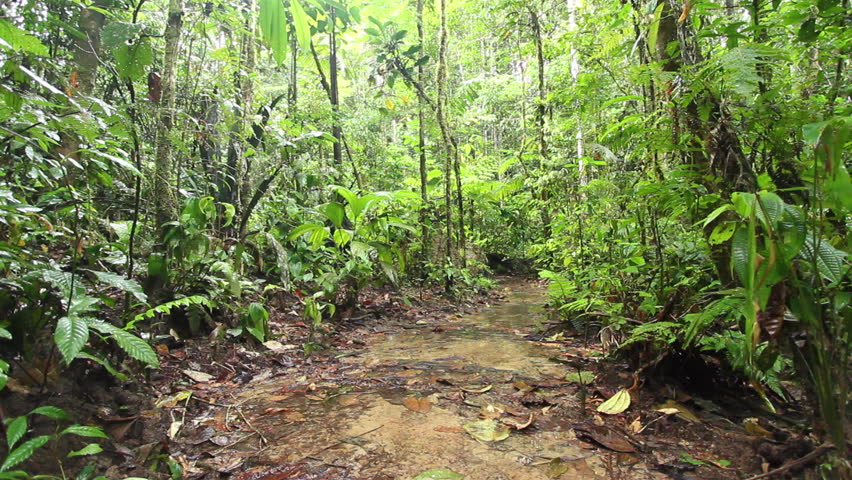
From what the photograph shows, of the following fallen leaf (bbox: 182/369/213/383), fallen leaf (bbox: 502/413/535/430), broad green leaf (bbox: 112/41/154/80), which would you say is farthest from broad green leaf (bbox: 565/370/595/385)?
broad green leaf (bbox: 112/41/154/80)

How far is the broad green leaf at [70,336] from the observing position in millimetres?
1598

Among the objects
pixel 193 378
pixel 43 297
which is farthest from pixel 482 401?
pixel 43 297

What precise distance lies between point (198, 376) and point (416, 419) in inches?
60.9

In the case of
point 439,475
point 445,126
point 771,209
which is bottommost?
point 439,475

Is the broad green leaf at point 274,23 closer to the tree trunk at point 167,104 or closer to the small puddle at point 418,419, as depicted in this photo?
the small puddle at point 418,419

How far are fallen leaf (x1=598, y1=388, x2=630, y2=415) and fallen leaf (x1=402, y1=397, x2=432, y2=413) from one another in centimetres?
89

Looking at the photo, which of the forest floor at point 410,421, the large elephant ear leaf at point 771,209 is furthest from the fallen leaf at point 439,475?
the large elephant ear leaf at point 771,209

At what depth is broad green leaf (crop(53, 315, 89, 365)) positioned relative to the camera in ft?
5.24

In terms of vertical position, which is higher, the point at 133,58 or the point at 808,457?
the point at 133,58

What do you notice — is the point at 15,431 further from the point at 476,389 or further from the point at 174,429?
the point at 476,389

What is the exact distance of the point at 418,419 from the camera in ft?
7.17

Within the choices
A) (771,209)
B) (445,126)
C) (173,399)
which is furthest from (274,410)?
(445,126)

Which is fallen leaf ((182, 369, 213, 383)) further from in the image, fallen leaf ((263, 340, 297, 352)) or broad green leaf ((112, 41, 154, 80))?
broad green leaf ((112, 41, 154, 80))

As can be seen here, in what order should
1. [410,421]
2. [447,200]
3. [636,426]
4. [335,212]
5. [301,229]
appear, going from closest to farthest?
1. [636,426]
2. [410,421]
3. [301,229]
4. [335,212]
5. [447,200]
